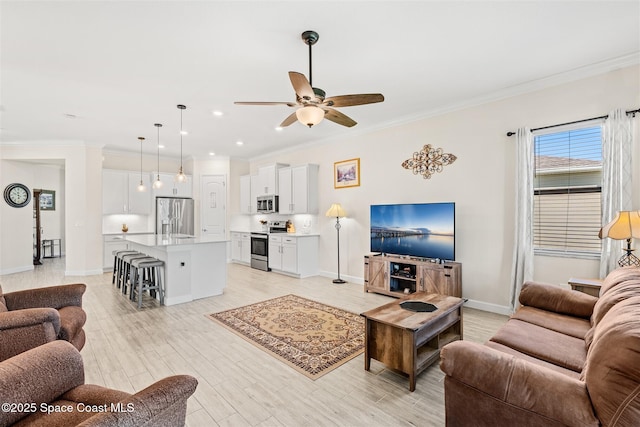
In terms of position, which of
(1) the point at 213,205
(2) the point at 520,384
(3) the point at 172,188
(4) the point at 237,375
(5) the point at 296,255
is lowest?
(4) the point at 237,375

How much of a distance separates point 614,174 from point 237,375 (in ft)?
13.8

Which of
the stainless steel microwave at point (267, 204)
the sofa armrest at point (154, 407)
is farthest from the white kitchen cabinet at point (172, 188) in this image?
the sofa armrest at point (154, 407)

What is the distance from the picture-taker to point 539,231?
364 cm

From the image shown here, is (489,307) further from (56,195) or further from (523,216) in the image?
(56,195)

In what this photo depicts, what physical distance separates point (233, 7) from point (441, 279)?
3876 mm

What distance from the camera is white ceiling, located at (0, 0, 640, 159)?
7.61 feet

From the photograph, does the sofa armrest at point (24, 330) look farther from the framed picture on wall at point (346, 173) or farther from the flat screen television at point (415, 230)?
the framed picture on wall at point (346, 173)

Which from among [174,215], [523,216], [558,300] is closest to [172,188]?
[174,215]

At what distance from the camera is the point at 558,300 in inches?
101

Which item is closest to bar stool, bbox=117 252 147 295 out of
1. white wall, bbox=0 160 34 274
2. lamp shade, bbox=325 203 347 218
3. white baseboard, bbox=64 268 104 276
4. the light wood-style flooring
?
the light wood-style flooring

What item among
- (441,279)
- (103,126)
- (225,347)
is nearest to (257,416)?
(225,347)

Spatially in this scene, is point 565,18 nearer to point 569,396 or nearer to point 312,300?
point 569,396

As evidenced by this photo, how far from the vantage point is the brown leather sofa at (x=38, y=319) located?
168 centimetres

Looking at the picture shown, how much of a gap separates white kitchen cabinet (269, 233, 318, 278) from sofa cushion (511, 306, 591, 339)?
4.11 metres
